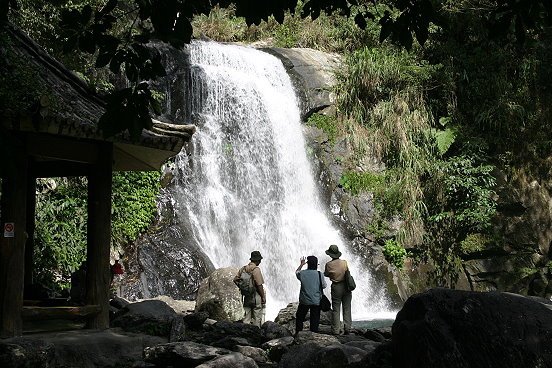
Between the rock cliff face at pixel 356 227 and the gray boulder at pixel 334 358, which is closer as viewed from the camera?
the gray boulder at pixel 334 358

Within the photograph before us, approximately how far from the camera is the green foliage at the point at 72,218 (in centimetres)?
1592

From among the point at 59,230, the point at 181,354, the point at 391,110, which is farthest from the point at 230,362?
the point at 391,110

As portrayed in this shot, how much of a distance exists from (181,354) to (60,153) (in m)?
2.56

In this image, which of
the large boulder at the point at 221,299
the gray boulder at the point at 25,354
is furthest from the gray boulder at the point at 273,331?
the gray boulder at the point at 25,354

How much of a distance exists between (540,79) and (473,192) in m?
4.78

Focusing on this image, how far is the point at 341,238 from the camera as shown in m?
20.7

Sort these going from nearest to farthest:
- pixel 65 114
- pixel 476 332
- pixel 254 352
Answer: pixel 476 332 < pixel 65 114 < pixel 254 352

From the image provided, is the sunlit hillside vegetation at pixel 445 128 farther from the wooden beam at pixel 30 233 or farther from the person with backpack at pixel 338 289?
the wooden beam at pixel 30 233

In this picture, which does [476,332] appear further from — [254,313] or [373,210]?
Answer: [373,210]

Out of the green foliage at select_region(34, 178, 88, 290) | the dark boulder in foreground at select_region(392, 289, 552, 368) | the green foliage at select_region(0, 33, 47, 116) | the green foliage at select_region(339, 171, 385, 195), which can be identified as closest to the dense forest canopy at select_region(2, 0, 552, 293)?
the green foliage at select_region(339, 171, 385, 195)

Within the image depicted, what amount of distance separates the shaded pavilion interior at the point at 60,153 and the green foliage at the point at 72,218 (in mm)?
5854

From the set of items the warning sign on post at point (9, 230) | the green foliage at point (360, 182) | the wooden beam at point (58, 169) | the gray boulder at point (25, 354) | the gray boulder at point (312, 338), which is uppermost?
the green foliage at point (360, 182)

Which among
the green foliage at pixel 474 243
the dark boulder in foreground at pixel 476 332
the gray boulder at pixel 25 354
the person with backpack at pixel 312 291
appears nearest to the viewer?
the dark boulder in foreground at pixel 476 332

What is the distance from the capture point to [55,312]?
8.70 meters
